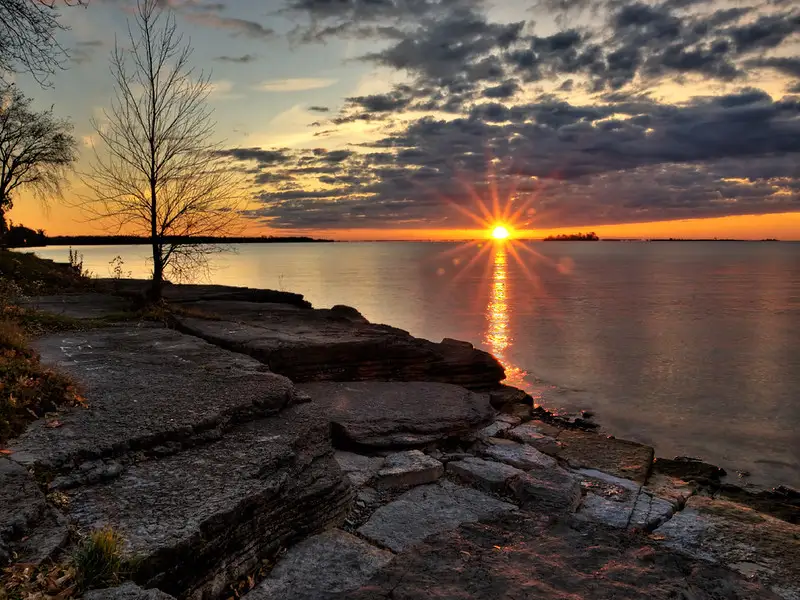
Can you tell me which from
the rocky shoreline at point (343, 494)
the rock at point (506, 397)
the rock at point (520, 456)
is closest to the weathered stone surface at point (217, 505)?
the rocky shoreline at point (343, 494)

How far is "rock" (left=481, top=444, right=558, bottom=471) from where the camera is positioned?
21.5ft

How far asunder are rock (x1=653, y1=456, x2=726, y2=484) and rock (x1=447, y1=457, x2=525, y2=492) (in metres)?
3.86

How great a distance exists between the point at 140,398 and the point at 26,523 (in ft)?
7.64

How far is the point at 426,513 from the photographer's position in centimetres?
483

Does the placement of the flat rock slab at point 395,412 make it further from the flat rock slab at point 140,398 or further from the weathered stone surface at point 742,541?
the weathered stone surface at point 742,541

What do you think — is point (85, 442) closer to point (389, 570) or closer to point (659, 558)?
point (389, 570)

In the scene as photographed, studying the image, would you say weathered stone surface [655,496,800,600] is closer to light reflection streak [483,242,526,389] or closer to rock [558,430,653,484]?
rock [558,430,653,484]

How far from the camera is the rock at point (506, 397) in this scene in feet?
36.4

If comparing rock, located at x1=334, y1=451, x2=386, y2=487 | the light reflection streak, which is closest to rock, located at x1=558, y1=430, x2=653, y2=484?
rock, located at x1=334, y1=451, x2=386, y2=487

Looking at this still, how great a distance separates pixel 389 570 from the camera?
132 inches

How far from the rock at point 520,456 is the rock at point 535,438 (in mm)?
736

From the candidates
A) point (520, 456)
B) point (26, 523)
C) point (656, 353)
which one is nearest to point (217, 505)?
point (26, 523)

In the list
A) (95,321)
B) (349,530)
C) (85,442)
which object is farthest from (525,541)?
(95,321)

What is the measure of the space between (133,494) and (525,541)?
2.91 m
